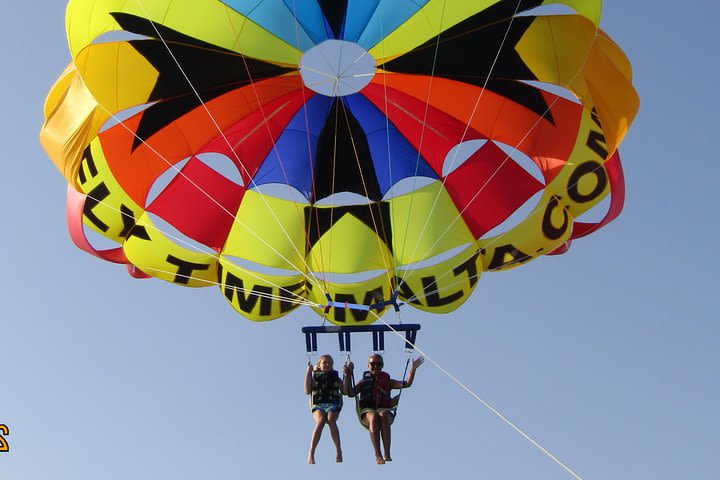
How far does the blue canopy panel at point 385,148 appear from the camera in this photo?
33.0 feet

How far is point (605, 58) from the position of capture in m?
9.41

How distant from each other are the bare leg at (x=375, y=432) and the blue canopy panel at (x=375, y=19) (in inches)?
126

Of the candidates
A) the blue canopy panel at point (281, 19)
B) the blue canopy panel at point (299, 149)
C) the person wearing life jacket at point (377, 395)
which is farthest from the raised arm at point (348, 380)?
the blue canopy panel at point (281, 19)

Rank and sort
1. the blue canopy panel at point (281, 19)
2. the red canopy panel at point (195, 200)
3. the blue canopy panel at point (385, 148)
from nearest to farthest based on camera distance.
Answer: the blue canopy panel at point (281, 19) → the red canopy panel at point (195, 200) → the blue canopy panel at point (385, 148)

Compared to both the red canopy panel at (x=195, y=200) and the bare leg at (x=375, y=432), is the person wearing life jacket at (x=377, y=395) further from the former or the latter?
the red canopy panel at (x=195, y=200)

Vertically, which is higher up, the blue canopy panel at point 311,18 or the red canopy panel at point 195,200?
the blue canopy panel at point 311,18

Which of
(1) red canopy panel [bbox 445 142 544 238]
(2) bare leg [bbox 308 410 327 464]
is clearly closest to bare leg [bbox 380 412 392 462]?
(2) bare leg [bbox 308 410 327 464]

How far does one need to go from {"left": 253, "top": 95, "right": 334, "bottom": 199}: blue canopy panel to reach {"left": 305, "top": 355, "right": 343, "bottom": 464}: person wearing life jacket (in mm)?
1891

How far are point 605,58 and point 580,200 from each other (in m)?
1.29

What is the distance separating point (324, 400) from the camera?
8.99 metres

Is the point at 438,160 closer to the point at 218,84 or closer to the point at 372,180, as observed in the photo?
the point at 372,180

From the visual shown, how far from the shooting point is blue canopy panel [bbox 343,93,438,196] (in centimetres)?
1005

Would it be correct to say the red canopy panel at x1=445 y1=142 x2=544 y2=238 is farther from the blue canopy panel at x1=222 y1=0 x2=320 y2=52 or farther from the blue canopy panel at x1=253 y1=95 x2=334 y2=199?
the blue canopy panel at x1=222 y1=0 x2=320 y2=52

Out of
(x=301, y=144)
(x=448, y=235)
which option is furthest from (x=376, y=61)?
(x=448, y=235)
